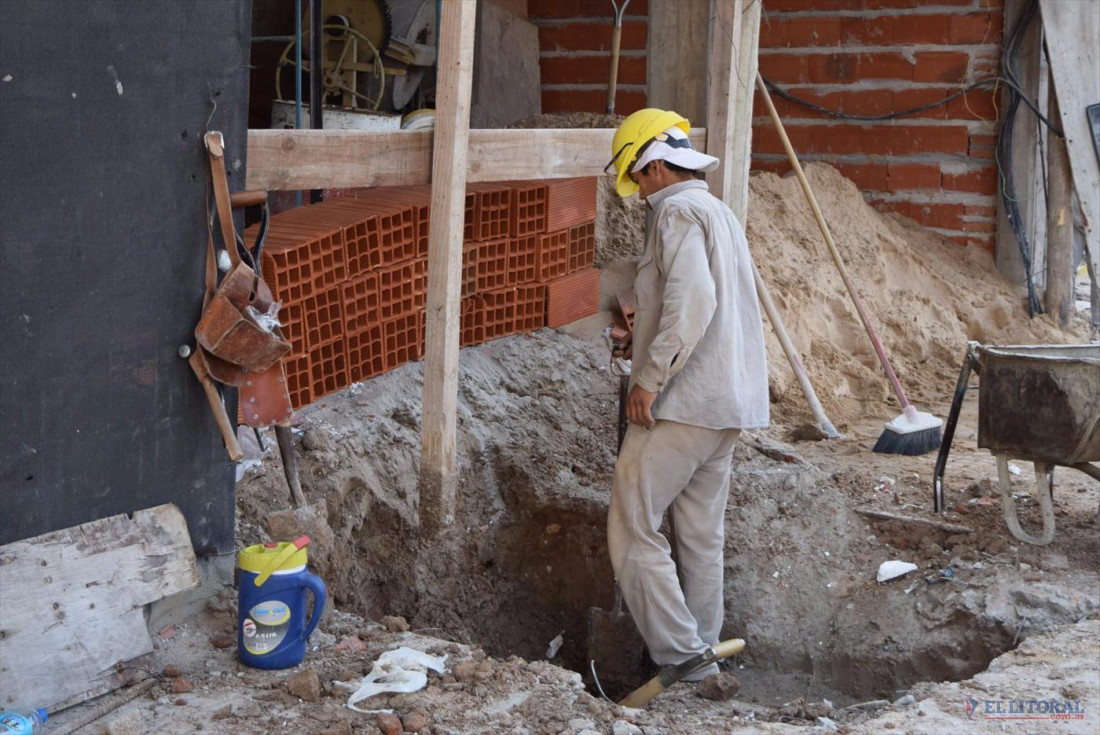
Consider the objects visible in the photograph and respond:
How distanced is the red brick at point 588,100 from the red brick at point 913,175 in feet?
5.98

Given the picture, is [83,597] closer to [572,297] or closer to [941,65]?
[572,297]

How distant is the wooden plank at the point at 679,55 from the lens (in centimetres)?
545

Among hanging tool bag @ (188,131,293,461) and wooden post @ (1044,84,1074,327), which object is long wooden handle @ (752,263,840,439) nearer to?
wooden post @ (1044,84,1074,327)

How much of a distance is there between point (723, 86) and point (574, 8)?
3.43m

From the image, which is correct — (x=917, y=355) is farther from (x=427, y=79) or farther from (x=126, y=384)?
(x=126, y=384)

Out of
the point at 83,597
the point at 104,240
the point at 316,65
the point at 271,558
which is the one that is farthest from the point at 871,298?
the point at 83,597

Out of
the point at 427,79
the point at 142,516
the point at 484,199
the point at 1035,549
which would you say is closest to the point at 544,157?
the point at 484,199

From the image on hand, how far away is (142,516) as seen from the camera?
11.1 ft

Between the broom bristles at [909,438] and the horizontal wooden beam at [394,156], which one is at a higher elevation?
the horizontal wooden beam at [394,156]

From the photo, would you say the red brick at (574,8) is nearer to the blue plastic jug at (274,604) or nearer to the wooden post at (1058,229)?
the wooden post at (1058,229)

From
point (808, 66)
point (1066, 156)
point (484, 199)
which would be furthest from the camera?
point (808, 66)

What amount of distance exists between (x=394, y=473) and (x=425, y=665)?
1513mm

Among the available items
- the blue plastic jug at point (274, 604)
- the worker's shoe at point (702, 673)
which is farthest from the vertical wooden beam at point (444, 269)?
the worker's shoe at point (702, 673)

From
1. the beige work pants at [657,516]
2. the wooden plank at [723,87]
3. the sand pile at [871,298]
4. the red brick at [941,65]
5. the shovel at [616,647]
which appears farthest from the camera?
the red brick at [941,65]
